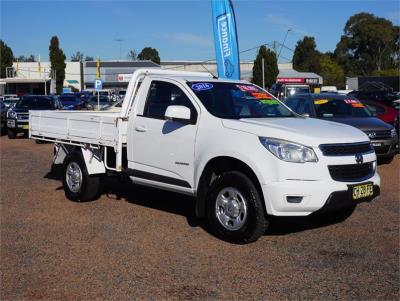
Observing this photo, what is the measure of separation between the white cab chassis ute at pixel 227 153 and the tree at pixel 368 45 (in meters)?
98.2

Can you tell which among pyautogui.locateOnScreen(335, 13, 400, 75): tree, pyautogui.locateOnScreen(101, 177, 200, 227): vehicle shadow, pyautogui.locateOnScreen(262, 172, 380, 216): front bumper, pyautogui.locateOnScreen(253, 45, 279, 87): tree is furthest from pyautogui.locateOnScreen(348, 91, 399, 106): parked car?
pyautogui.locateOnScreen(335, 13, 400, 75): tree

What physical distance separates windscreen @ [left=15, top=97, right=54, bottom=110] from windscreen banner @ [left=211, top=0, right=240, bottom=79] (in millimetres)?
8301

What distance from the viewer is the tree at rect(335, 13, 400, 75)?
100m

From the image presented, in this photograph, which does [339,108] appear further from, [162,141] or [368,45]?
[368,45]

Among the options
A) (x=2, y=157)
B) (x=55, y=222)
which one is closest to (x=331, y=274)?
(x=55, y=222)

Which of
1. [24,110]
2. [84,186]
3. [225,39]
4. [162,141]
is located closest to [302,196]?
[162,141]

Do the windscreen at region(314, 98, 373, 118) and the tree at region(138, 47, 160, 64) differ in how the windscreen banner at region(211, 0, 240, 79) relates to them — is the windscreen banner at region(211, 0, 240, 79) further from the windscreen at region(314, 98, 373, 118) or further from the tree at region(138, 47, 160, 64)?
the tree at region(138, 47, 160, 64)

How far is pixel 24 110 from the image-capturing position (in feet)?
73.7

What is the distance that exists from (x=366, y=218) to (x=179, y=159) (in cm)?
267

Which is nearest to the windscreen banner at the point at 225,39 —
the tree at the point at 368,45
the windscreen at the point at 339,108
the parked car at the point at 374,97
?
the parked car at the point at 374,97

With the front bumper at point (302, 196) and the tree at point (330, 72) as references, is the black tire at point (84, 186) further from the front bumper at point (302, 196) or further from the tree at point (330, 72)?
the tree at point (330, 72)

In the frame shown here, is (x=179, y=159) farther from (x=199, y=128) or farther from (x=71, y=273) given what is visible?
→ (x=71, y=273)

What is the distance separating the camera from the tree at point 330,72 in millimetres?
97800

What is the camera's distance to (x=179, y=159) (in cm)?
687
